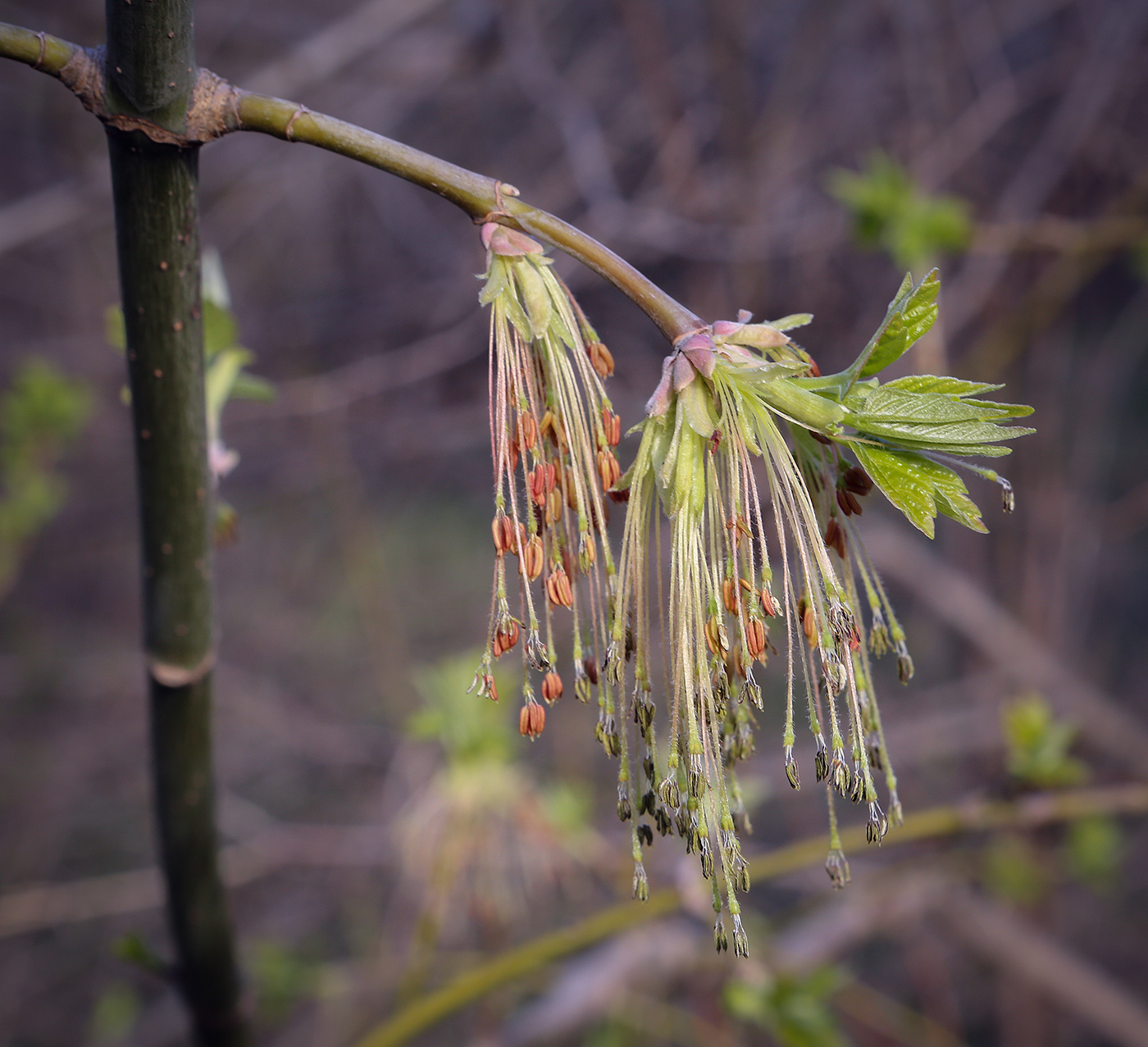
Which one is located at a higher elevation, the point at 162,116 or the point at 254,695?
the point at 162,116

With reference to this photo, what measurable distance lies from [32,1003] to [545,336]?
4.24 metres

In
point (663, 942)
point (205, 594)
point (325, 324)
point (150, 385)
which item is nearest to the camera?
point (150, 385)

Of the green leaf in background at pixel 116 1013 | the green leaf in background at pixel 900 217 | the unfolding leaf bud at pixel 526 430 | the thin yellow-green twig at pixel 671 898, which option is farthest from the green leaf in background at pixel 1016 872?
the green leaf in background at pixel 116 1013

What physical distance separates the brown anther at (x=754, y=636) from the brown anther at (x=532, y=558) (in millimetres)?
160

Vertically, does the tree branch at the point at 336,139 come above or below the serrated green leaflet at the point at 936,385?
above

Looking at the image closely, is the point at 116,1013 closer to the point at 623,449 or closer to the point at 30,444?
the point at 30,444

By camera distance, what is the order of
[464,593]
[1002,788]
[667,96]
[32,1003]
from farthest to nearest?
[464,593]
[32,1003]
[667,96]
[1002,788]

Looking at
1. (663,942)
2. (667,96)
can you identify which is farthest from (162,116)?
(667,96)

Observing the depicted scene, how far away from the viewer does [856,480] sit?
0.66 metres

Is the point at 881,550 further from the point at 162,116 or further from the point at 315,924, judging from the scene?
the point at 315,924

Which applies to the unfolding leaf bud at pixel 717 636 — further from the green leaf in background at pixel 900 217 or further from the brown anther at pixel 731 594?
the green leaf in background at pixel 900 217

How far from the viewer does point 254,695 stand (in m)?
3.54

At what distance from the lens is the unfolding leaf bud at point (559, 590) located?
24.9 inches

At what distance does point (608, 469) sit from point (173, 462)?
375 millimetres
